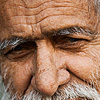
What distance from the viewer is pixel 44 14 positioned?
1218 millimetres

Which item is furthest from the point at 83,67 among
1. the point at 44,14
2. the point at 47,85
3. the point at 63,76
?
the point at 44,14

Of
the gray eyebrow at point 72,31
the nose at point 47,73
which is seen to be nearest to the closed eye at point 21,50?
the nose at point 47,73

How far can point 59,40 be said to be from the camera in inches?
53.1

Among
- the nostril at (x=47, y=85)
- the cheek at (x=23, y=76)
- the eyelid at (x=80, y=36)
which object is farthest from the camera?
the cheek at (x=23, y=76)

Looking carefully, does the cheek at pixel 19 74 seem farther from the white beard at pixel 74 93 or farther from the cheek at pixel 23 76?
the white beard at pixel 74 93

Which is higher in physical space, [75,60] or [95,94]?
[75,60]

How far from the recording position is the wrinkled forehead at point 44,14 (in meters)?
1.21

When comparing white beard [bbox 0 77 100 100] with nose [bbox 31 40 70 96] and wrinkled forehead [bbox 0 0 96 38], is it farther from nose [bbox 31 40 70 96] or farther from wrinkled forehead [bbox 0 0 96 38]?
wrinkled forehead [bbox 0 0 96 38]

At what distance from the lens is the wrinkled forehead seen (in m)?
1.21

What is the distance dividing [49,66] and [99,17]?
19.4 inches

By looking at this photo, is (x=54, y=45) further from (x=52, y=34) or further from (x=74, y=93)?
(x=74, y=93)

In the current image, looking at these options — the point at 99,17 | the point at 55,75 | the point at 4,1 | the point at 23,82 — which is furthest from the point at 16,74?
the point at 99,17

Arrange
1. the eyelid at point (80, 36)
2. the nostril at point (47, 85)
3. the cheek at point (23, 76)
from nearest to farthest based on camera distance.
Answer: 1. the nostril at point (47, 85)
2. the eyelid at point (80, 36)
3. the cheek at point (23, 76)

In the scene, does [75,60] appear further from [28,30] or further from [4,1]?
[4,1]
